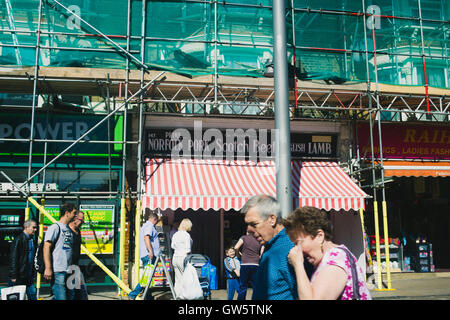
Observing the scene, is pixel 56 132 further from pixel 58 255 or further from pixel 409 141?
pixel 409 141

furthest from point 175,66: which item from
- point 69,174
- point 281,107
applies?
point 281,107

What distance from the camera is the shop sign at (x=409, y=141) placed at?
11.6 metres

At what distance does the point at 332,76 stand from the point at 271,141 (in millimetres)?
2512

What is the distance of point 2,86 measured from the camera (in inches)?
392

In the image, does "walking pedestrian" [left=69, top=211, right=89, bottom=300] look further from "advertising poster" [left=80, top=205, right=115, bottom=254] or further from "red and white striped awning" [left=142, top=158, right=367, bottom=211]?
"advertising poster" [left=80, top=205, right=115, bottom=254]

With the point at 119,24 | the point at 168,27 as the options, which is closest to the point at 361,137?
the point at 168,27

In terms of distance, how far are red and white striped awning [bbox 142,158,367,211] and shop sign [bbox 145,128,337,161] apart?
0.82ft

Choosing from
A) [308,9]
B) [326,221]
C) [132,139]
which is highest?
[308,9]

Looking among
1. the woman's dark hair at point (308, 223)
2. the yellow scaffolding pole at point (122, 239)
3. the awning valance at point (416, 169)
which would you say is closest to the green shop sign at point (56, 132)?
the yellow scaffolding pole at point (122, 239)

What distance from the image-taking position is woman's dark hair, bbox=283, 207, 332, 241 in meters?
2.90

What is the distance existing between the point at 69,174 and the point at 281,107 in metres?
6.32

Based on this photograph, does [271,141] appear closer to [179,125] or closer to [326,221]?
[179,125]

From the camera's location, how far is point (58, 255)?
586 centimetres
